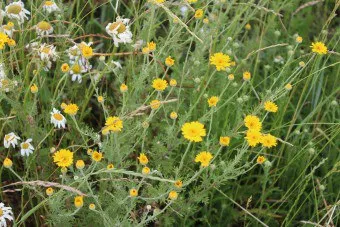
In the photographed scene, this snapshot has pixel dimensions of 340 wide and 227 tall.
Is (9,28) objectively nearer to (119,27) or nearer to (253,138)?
(119,27)

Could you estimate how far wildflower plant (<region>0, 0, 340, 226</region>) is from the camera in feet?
5.31

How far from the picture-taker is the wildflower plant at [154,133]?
5.31 ft

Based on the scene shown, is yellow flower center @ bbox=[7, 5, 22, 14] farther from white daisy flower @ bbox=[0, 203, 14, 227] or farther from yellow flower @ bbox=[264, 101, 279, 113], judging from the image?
yellow flower @ bbox=[264, 101, 279, 113]

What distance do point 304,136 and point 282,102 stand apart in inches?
7.3

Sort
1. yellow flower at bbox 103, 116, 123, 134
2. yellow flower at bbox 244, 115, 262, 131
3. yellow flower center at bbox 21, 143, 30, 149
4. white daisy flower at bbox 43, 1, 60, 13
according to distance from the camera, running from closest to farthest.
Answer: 1. yellow flower at bbox 103, 116, 123, 134
2. yellow flower at bbox 244, 115, 262, 131
3. yellow flower center at bbox 21, 143, 30, 149
4. white daisy flower at bbox 43, 1, 60, 13

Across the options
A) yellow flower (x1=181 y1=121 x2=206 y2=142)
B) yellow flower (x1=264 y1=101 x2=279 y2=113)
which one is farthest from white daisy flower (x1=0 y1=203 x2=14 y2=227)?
yellow flower (x1=264 y1=101 x2=279 y2=113)

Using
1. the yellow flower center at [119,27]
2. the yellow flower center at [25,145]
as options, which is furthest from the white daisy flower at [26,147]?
the yellow flower center at [119,27]

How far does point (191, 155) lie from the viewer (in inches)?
72.9

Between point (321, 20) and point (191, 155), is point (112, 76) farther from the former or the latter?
point (321, 20)

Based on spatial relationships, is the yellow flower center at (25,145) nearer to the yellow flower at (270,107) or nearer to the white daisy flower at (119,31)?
the white daisy flower at (119,31)

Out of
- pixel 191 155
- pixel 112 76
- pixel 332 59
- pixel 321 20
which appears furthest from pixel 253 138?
pixel 321 20

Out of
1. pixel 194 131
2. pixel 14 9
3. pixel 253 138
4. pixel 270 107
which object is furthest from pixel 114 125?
pixel 14 9

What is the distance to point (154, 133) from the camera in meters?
2.05

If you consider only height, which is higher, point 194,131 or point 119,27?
point 119,27
